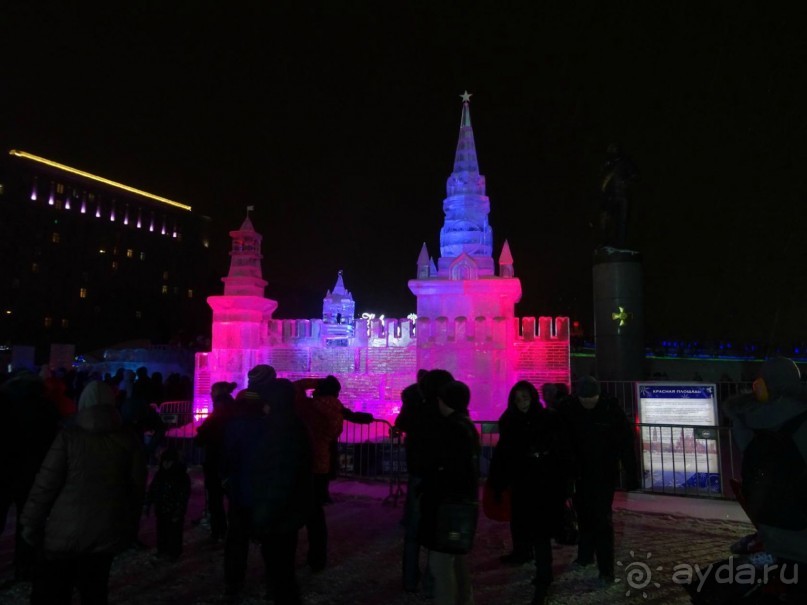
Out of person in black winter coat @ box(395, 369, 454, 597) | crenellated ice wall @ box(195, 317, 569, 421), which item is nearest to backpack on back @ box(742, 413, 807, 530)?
person in black winter coat @ box(395, 369, 454, 597)

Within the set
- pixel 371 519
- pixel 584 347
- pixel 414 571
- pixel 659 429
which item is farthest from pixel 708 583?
pixel 584 347

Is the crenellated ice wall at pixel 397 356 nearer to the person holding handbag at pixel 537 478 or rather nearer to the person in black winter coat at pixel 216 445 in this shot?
the person in black winter coat at pixel 216 445

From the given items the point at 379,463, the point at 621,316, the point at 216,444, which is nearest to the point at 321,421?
the point at 216,444

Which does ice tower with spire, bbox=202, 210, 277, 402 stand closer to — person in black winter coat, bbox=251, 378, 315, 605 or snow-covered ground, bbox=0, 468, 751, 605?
snow-covered ground, bbox=0, 468, 751, 605

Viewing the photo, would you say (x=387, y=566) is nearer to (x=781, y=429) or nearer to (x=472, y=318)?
(x=781, y=429)

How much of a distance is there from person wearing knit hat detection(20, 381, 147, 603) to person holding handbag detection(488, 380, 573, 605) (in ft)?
8.90

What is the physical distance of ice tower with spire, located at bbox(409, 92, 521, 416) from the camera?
57.8 ft

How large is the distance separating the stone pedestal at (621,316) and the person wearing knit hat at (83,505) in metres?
12.3

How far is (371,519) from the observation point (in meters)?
7.71

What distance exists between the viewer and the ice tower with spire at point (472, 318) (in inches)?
694

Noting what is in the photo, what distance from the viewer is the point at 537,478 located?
470 cm

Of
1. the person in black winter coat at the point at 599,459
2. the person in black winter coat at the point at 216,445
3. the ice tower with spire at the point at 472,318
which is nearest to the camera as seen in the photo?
the person in black winter coat at the point at 599,459

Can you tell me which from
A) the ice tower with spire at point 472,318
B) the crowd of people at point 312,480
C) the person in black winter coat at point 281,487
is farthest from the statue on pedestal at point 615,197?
the person in black winter coat at point 281,487

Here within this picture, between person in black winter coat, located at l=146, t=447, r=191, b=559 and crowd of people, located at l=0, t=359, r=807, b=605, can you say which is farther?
person in black winter coat, located at l=146, t=447, r=191, b=559
